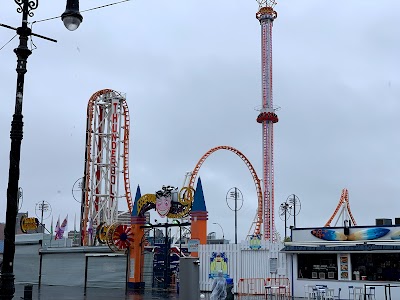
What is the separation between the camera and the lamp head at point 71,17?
11.6 metres

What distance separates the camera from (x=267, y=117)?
66.8 m

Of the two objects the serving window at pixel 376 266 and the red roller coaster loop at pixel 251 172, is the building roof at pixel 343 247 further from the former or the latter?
the red roller coaster loop at pixel 251 172

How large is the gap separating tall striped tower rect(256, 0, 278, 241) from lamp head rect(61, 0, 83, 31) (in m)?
50.4

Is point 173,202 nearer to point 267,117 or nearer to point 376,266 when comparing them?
point 376,266

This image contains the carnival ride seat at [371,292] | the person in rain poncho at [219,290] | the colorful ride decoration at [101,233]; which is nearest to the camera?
the person in rain poncho at [219,290]

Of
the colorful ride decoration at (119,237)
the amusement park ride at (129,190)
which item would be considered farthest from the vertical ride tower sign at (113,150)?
the colorful ride decoration at (119,237)

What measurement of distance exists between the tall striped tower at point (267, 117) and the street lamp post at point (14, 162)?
164 ft

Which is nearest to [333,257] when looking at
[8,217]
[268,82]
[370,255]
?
[370,255]

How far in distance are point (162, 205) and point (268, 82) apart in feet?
116

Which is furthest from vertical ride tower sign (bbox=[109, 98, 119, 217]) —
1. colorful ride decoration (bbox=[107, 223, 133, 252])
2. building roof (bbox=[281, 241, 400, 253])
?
building roof (bbox=[281, 241, 400, 253])

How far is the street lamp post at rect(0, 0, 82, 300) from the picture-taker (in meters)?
11.2

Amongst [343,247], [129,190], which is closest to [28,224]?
[129,190]

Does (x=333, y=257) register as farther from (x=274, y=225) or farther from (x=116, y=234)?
(x=274, y=225)

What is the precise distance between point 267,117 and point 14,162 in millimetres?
56312
